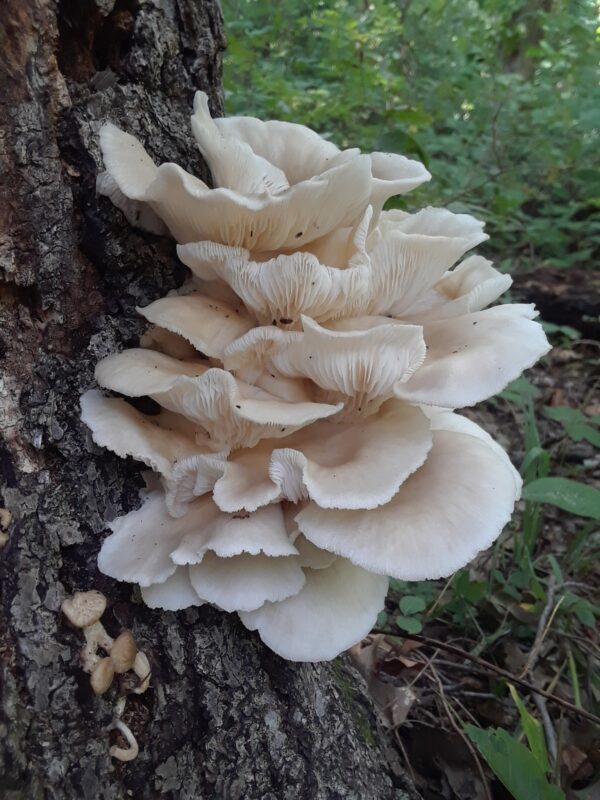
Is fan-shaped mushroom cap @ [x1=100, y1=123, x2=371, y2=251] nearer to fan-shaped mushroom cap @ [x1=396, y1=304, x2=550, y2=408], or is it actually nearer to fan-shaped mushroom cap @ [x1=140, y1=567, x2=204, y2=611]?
fan-shaped mushroom cap @ [x1=396, y1=304, x2=550, y2=408]

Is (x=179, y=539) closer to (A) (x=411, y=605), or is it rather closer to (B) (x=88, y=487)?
(B) (x=88, y=487)

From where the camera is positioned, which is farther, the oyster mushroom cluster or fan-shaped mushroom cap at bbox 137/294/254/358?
fan-shaped mushroom cap at bbox 137/294/254/358

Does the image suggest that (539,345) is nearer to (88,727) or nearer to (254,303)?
(254,303)

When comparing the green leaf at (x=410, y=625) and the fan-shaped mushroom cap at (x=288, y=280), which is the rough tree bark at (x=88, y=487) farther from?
the green leaf at (x=410, y=625)

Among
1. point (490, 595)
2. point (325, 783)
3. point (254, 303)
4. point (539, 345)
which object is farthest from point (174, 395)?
point (490, 595)

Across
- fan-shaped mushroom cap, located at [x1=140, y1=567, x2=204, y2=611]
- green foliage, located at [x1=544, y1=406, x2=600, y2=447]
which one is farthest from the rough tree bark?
green foliage, located at [x1=544, y1=406, x2=600, y2=447]

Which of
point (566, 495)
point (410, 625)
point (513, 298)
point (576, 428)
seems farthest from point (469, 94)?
point (410, 625)

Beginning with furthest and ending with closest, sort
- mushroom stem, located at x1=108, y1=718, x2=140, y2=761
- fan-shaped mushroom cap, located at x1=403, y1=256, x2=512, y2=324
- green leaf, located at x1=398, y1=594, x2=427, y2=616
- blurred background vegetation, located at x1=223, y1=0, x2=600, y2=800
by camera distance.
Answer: green leaf, located at x1=398, y1=594, x2=427, y2=616 → blurred background vegetation, located at x1=223, y1=0, x2=600, y2=800 → fan-shaped mushroom cap, located at x1=403, y1=256, x2=512, y2=324 → mushroom stem, located at x1=108, y1=718, x2=140, y2=761
